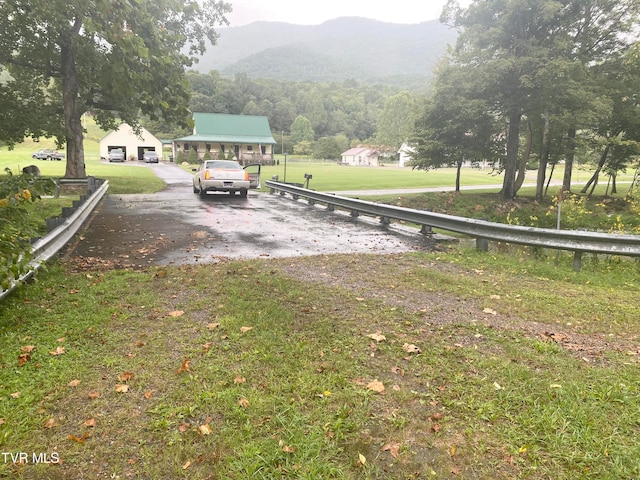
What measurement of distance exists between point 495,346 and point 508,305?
137 centimetres

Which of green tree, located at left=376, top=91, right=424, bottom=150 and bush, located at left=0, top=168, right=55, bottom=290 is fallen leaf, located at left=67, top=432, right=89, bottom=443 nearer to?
bush, located at left=0, top=168, right=55, bottom=290

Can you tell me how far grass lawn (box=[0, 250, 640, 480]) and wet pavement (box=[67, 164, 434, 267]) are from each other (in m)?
2.16

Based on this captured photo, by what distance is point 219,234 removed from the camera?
33.2 feet

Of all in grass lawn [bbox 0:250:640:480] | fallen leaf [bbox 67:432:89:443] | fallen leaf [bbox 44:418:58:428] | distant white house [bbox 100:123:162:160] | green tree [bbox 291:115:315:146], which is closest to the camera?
grass lawn [bbox 0:250:640:480]

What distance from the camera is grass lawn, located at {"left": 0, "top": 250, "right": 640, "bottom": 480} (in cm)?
259

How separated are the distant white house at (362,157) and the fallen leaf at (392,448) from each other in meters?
102

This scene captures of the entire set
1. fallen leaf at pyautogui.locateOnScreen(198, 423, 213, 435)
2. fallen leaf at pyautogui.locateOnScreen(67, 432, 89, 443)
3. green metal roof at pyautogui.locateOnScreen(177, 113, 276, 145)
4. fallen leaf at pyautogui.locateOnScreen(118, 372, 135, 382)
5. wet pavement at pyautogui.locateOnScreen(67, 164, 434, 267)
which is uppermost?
green metal roof at pyautogui.locateOnScreen(177, 113, 276, 145)

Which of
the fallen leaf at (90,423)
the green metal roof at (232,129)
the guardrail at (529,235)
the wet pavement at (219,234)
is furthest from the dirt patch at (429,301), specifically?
the green metal roof at (232,129)

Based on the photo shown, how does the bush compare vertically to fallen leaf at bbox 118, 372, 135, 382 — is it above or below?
above

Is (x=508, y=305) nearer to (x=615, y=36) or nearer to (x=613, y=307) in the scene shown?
(x=613, y=307)

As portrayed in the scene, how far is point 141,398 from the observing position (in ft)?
10.5

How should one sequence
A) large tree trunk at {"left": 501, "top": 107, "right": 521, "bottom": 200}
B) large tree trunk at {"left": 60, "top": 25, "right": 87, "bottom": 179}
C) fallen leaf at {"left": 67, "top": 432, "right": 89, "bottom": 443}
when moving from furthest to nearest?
large tree trunk at {"left": 501, "top": 107, "right": 521, "bottom": 200} < large tree trunk at {"left": 60, "top": 25, "right": 87, "bottom": 179} < fallen leaf at {"left": 67, "top": 432, "right": 89, "bottom": 443}

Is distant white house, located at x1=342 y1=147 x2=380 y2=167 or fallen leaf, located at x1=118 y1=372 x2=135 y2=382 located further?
distant white house, located at x1=342 y1=147 x2=380 y2=167

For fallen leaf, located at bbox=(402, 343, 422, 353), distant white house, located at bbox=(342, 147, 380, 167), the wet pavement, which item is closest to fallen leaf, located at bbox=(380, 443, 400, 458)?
fallen leaf, located at bbox=(402, 343, 422, 353)
